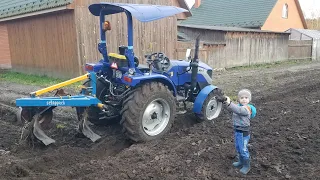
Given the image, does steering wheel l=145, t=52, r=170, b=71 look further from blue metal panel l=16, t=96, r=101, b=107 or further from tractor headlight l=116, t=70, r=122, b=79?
blue metal panel l=16, t=96, r=101, b=107

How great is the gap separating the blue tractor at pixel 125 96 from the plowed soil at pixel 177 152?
264mm

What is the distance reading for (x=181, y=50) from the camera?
16.7 m

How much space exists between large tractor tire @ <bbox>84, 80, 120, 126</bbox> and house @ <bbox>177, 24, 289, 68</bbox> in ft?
35.2

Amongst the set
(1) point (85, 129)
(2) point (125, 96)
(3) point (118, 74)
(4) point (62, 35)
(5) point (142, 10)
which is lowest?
(1) point (85, 129)

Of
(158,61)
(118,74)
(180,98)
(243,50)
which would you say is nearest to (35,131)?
(118,74)

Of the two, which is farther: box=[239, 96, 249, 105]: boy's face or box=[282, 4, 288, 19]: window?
box=[282, 4, 288, 19]: window

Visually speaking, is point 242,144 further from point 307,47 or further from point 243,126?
point 307,47

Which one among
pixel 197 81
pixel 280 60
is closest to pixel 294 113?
pixel 197 81

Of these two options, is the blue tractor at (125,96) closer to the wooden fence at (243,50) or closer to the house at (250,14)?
the wooden fence at (243,50)

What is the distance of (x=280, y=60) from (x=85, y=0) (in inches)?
617

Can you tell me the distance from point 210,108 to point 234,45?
13.7 meters

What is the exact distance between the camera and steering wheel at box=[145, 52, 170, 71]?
6.03 m

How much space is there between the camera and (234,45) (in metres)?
19.5

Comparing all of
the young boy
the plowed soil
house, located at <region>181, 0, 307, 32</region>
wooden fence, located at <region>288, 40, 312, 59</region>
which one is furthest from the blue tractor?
house, located at <region>181, 0, 307, 32</region>
